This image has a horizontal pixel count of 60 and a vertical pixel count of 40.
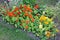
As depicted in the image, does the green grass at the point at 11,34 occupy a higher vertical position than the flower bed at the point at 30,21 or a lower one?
lower

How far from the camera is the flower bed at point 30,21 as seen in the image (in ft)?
21.6

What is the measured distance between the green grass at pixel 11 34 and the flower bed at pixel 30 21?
0.16m

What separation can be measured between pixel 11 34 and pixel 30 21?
66 cm

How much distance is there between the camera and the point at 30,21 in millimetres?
6777

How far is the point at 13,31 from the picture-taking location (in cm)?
663

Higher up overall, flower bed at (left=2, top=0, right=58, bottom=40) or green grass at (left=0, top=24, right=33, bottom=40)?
flower bed at (left=2, top=0, right=58, bottom=40)

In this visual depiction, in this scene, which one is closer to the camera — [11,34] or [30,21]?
[11,34]

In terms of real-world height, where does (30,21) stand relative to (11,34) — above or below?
above

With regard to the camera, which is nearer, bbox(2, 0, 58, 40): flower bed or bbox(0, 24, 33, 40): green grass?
bbox(0, 24, 33, 40): green grass

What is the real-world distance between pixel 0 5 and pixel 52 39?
6.35ft

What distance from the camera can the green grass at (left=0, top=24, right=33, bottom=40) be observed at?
6.45m

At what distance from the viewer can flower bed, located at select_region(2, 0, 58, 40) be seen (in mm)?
6586

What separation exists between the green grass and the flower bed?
16cm

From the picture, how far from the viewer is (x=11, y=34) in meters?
6.54
